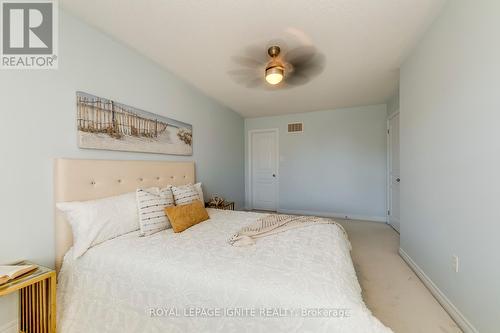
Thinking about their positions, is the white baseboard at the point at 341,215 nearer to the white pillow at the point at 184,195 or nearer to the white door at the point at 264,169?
the white door at the point at 264,169

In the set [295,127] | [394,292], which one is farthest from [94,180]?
[295,127]

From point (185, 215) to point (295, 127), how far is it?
358 cm

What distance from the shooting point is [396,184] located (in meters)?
3.79

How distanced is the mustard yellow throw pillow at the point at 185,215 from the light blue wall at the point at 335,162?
10.0 feet

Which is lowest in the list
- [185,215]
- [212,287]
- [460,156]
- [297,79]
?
[212,287]

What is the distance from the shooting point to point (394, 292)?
6.52 feet

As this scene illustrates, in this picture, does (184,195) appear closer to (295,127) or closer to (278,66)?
(278,66)

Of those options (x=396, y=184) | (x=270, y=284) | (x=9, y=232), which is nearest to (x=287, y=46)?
(x=270, y=284)

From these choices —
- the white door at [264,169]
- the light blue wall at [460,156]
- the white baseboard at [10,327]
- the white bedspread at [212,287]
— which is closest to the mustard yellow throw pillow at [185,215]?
the white bedspread at [212,287]

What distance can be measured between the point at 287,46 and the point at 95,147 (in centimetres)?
210

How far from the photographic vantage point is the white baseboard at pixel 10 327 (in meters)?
1.46

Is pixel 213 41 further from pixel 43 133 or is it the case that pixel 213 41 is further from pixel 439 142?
pixel 439 142

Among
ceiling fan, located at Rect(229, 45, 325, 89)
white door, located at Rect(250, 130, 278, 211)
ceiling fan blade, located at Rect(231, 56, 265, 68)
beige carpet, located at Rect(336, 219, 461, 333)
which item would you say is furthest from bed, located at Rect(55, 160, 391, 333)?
white door, located at Rect(250, 130, 278, 211)

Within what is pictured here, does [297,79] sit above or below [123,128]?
above
